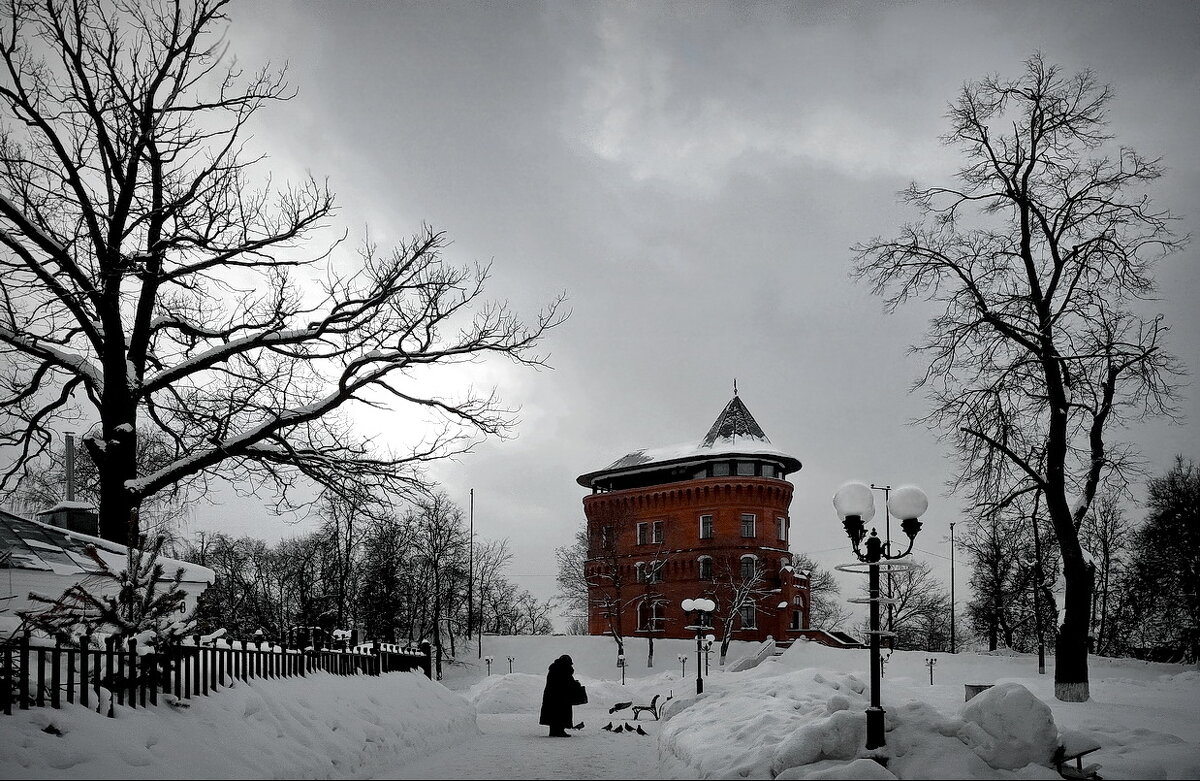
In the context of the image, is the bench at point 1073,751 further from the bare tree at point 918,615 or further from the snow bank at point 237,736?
the bare tree at point 918,615

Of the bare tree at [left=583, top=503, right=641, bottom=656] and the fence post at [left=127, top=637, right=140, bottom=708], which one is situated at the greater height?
the fence post at [left=127, top=637, right=140, bottom=708]

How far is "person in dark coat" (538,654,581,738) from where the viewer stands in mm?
16297

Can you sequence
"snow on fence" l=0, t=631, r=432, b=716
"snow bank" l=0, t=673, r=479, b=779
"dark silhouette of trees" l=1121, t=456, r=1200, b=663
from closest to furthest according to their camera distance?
"snow bank" l=0, t=673, r=479, b=779
"snow on fence" l=0, t=631, r=432, b=716
"dark silhouette of trees" l=1121, t=456, r=1200, b=663

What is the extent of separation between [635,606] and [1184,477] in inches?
1330

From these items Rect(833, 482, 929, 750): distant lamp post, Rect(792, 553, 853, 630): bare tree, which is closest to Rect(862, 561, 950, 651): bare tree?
Rect(792, 553, 853, 630): bare tree

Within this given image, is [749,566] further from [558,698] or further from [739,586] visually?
[558,698]

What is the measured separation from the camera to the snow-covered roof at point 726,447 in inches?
2424

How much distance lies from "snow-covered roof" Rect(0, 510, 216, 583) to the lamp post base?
8418 millimetres

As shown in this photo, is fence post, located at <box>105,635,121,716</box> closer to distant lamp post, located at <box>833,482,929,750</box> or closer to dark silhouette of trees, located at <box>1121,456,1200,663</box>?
distant lamp post, located at <box>833,482,929,750</box>

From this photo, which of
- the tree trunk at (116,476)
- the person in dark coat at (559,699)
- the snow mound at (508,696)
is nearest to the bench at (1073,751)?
the person in dark coat at (559,699)

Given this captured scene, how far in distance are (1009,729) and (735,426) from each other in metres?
54.4

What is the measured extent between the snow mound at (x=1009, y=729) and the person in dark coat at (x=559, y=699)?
8082 mm

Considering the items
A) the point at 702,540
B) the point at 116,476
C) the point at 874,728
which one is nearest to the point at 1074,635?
the point at 874,728

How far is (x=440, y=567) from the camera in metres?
60.8
